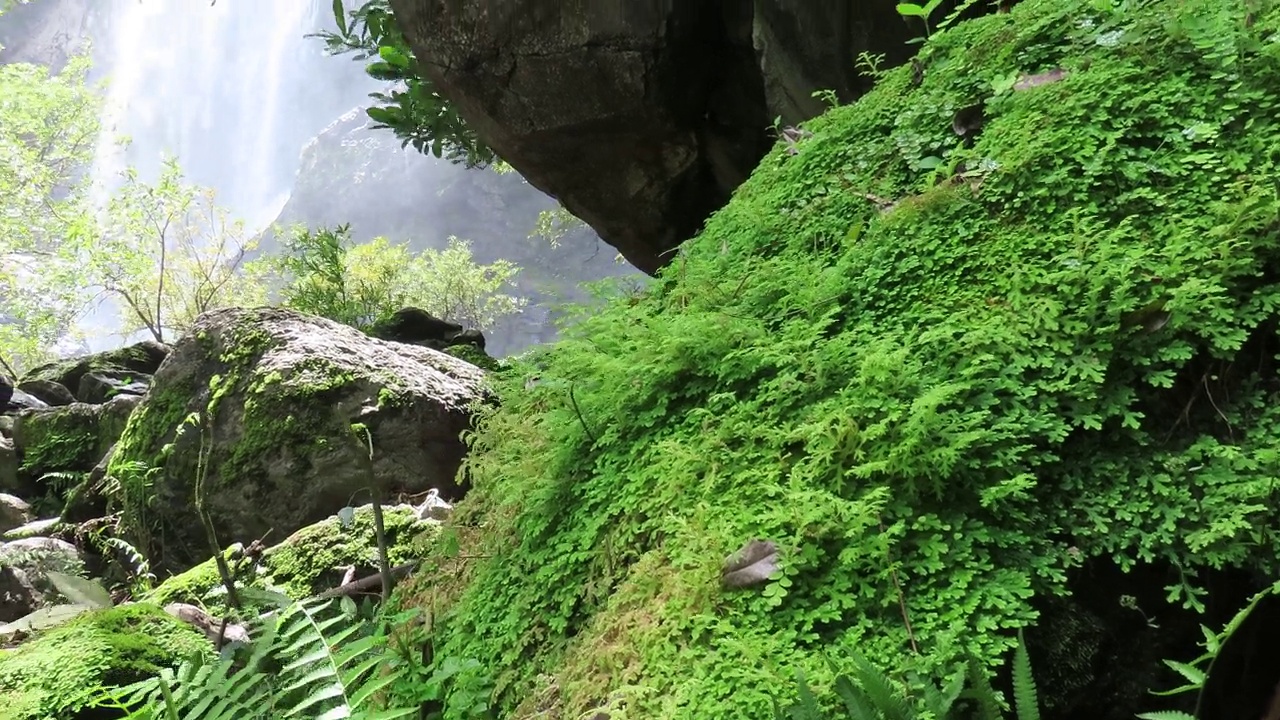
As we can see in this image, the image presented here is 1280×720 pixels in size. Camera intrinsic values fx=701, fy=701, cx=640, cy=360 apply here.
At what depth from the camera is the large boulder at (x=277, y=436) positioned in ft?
14.7

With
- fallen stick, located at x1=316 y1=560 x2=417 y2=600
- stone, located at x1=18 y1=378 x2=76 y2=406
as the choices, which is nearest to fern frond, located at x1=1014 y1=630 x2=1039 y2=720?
fallen stick, located at x1=316 y1=560 x2=417 y2=600

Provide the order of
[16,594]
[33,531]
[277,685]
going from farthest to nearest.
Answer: [33,531] → [16,594] → [277,685]

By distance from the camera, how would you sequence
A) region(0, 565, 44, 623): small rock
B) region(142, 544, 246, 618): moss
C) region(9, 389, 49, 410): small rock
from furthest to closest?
region(9, 389, 49, 410): small rock < region(0, 565, 44, 623): small rock < region(142, 544, 246, 618): moss

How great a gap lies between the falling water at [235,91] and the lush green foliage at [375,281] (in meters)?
52.3

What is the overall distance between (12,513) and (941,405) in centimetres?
845

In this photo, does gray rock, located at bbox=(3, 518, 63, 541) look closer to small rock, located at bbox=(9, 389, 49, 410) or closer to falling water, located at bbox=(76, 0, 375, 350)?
small rock, located at bbox=(9, 389, 49, 410)

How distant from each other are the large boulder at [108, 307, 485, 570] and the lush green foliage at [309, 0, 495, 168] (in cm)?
302

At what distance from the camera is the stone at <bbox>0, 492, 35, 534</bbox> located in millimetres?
6539

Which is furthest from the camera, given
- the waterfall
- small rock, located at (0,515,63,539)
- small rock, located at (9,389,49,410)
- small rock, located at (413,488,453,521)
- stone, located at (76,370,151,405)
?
the waterfall

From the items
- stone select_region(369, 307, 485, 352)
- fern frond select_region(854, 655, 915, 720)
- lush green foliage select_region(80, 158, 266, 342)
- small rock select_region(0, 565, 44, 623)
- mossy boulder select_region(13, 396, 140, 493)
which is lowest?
fern frond select_region(854, 655, 915, 720)

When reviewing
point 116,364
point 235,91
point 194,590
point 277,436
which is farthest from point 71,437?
point 235,91

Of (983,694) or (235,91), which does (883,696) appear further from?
(235,91)

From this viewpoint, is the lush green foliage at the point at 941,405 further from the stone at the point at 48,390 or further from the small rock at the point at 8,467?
the stone at the point at 48,390

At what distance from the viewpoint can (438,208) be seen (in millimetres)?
57000
